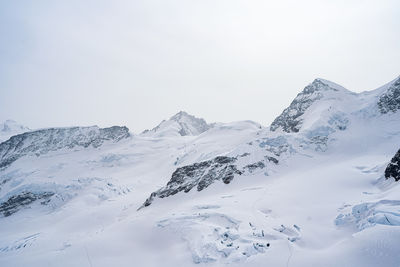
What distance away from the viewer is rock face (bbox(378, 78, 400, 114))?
175 ft

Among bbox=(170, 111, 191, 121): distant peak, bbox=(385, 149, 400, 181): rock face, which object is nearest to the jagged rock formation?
bbox=(385, 149, 400, 181): rock face

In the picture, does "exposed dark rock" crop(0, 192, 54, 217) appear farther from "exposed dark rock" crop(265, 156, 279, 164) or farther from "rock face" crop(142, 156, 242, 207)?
"exposed dark rock" crop(265, 156, 279, 164)

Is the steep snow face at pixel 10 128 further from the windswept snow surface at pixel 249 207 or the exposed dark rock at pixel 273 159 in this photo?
the exposed dark rock at pixel 273 159

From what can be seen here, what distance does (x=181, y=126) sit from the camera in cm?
13338

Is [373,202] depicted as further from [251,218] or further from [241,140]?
[241,140]

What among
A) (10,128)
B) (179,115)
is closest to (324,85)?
(179,115)

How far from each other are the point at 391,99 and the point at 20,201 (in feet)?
270

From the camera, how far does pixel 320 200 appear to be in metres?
28.6

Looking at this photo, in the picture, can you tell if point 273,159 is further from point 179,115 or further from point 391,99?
point 179,115

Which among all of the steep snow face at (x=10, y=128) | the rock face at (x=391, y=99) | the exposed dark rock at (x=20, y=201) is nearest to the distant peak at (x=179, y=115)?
the exposed dark rock at (x=20, y=201)

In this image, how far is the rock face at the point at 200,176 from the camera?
140ft

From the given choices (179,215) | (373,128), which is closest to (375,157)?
(373,128)

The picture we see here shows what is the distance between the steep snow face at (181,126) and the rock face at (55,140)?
66.7 feet

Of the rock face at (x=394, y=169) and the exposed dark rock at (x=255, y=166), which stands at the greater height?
the rock face at (x=394, y=169)
